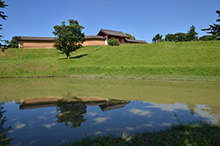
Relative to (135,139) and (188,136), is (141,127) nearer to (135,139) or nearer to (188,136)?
(135,139)

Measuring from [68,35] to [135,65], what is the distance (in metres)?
16.3

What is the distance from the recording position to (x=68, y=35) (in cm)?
3397

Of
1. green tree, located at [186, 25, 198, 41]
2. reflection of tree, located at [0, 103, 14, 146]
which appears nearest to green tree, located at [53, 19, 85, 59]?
reflection of tree, located at [0, 103, 14, 146]

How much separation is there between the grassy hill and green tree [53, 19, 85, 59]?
463 centimetres

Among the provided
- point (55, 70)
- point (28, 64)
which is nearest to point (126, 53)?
point (55, 70)

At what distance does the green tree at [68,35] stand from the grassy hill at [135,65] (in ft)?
15.2

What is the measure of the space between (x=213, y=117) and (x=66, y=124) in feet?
18.8

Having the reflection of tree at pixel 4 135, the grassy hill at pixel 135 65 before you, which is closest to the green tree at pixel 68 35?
the grassy hill at pixel 135 65

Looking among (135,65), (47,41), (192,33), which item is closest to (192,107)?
(135,65)

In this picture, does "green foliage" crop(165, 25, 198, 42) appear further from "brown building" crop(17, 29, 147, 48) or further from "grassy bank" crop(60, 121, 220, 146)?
"grassy bank" crop(60, 121, 220, 146)

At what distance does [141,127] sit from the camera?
5.46 m

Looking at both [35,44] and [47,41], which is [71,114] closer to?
[35,44]

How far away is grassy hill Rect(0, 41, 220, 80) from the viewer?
21841mm

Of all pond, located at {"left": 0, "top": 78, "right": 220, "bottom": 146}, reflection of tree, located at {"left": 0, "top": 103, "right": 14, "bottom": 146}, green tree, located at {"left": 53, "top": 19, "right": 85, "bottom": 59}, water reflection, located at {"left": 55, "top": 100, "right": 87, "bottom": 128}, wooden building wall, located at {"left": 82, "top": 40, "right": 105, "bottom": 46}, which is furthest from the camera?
wooden building wall, located at {"left": 82, "top": 40, "right": 105, "bottom": 46}
